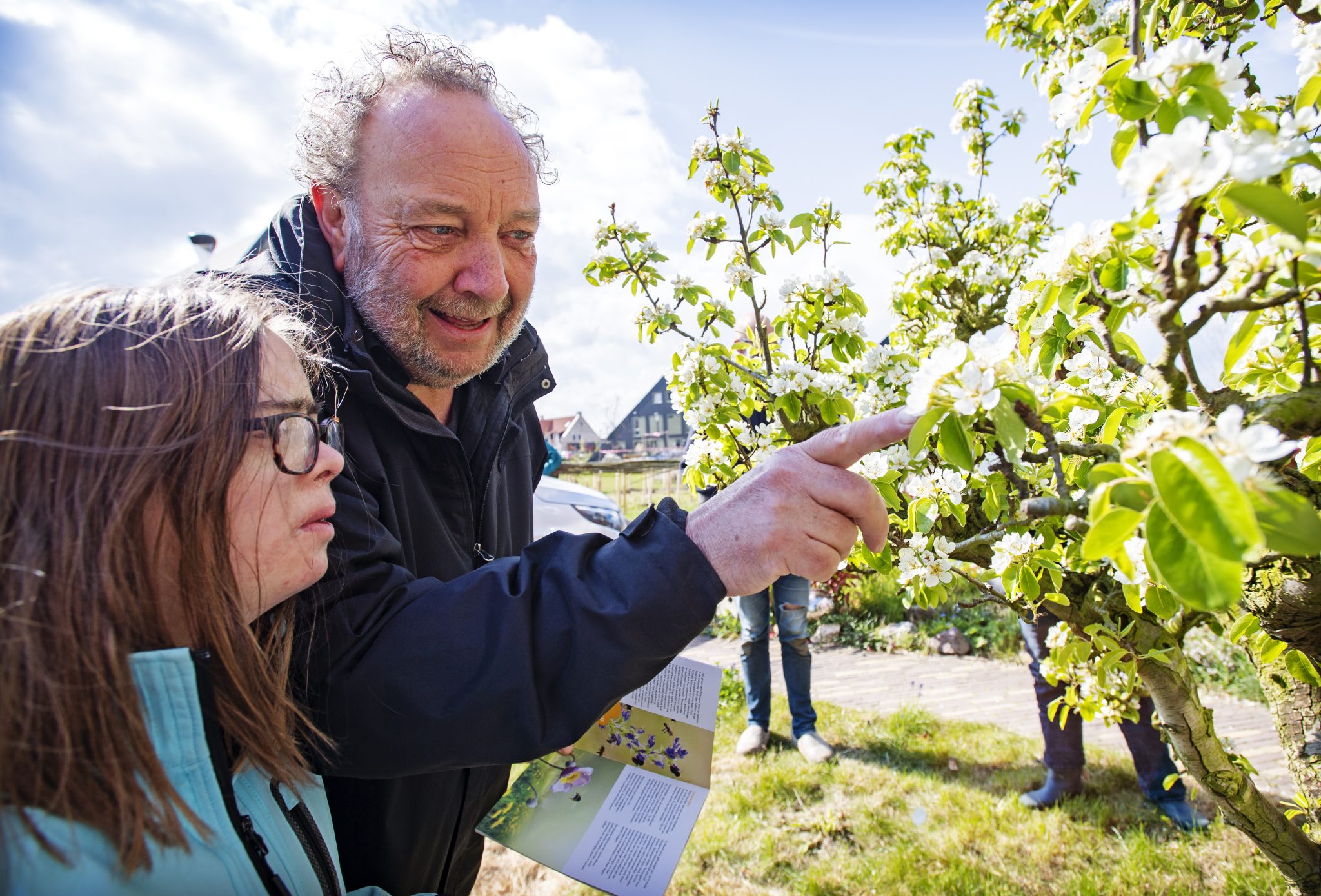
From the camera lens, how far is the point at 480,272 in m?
1.87

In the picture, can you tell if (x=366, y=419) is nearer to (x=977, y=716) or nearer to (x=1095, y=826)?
(x=1095, y=826)

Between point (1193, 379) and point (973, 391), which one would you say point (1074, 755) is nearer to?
point (1193, 379)

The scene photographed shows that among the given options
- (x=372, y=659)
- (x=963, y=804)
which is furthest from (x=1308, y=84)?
(x=963, y=804)

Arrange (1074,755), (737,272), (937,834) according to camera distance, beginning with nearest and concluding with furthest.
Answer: (737,272), (937,834), (1074,755)

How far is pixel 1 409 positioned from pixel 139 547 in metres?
0.25

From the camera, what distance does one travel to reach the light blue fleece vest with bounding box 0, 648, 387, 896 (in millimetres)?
Result: 879

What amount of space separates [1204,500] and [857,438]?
602 mm

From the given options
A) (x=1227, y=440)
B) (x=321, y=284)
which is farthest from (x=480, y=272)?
(x=1227, y=440)

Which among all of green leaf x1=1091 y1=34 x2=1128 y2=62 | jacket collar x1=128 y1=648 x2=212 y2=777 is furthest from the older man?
green leaf x1=1091 y1=34 x2=1128 y2=62

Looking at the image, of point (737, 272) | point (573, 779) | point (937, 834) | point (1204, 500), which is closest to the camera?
point (1204, 500)

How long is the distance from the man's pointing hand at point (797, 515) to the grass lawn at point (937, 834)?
7.32 ft

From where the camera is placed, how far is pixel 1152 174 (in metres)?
0.80

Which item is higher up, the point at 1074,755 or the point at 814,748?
the point at 1074,755

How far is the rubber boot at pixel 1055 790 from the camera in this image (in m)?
3.28
